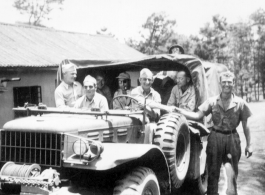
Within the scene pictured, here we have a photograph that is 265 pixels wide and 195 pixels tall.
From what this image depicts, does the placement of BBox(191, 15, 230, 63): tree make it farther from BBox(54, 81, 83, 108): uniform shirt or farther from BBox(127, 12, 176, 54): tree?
BBox(54, 81, 83, 108): uniform shirt

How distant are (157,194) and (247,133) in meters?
1.86

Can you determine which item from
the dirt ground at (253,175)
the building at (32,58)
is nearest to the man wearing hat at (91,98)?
the dirt ground at (253,175)

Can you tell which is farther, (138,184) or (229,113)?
(229,113)

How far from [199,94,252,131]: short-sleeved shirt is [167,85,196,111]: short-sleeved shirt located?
0.74 meters

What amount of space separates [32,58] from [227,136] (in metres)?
12.0

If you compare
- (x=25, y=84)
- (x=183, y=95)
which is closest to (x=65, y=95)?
(x=183, y=95)

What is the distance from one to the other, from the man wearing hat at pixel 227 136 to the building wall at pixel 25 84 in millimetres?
10236

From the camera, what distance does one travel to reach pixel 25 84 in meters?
15.3

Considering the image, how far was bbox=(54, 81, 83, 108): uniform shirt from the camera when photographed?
6.11 meters

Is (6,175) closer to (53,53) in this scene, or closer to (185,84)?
(185,84)

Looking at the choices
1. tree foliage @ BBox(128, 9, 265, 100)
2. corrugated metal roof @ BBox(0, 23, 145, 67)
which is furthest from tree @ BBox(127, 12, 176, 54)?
corrugated metal roof @ BBox(0, 23, 145, 67)

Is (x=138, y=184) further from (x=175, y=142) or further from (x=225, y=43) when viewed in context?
(x=225, y=43)

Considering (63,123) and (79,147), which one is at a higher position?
(63,123)

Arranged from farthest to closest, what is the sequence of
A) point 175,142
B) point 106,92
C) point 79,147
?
point 106,92
point 175,142
point 79,147
